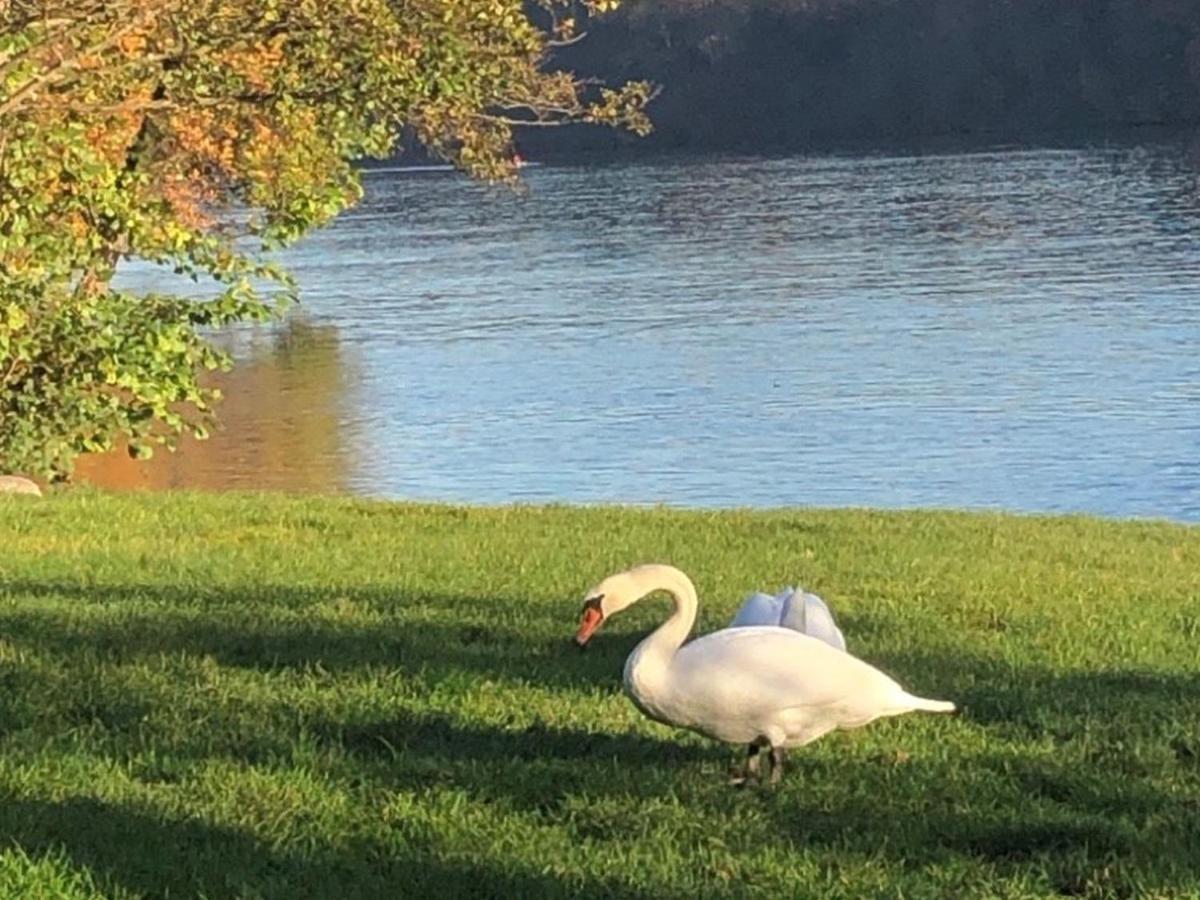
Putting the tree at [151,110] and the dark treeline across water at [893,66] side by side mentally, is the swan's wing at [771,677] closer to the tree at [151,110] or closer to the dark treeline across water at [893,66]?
the tree at [151,110]

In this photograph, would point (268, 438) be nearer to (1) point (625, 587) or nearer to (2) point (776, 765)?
(1) point (625, 587)

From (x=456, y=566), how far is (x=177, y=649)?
156 inches

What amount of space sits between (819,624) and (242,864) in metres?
2.62

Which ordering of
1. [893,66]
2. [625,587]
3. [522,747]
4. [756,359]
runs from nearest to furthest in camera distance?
[625,587] < [522,747] < [756,359] < [893,66]

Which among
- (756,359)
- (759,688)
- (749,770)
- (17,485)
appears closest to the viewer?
(759,688)

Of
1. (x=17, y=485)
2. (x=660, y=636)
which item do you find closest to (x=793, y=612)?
(x=660, y=636)

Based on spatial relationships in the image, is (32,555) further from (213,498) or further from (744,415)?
(744,415)

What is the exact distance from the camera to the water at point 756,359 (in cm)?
2945

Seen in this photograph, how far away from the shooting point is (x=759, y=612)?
8.11 meters

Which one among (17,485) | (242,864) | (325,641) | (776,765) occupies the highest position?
(242,864)

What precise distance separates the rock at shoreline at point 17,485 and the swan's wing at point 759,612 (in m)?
11.6

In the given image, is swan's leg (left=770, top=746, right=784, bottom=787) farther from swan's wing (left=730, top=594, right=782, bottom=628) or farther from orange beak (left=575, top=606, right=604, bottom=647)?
swan's wing (left=730, top=594, right=782, bottom=628)

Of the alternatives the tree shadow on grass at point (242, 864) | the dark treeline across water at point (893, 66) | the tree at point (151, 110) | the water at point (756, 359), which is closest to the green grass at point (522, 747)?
the tree shadow on grass at point (242, 864)

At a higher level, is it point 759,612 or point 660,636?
point 660,636
